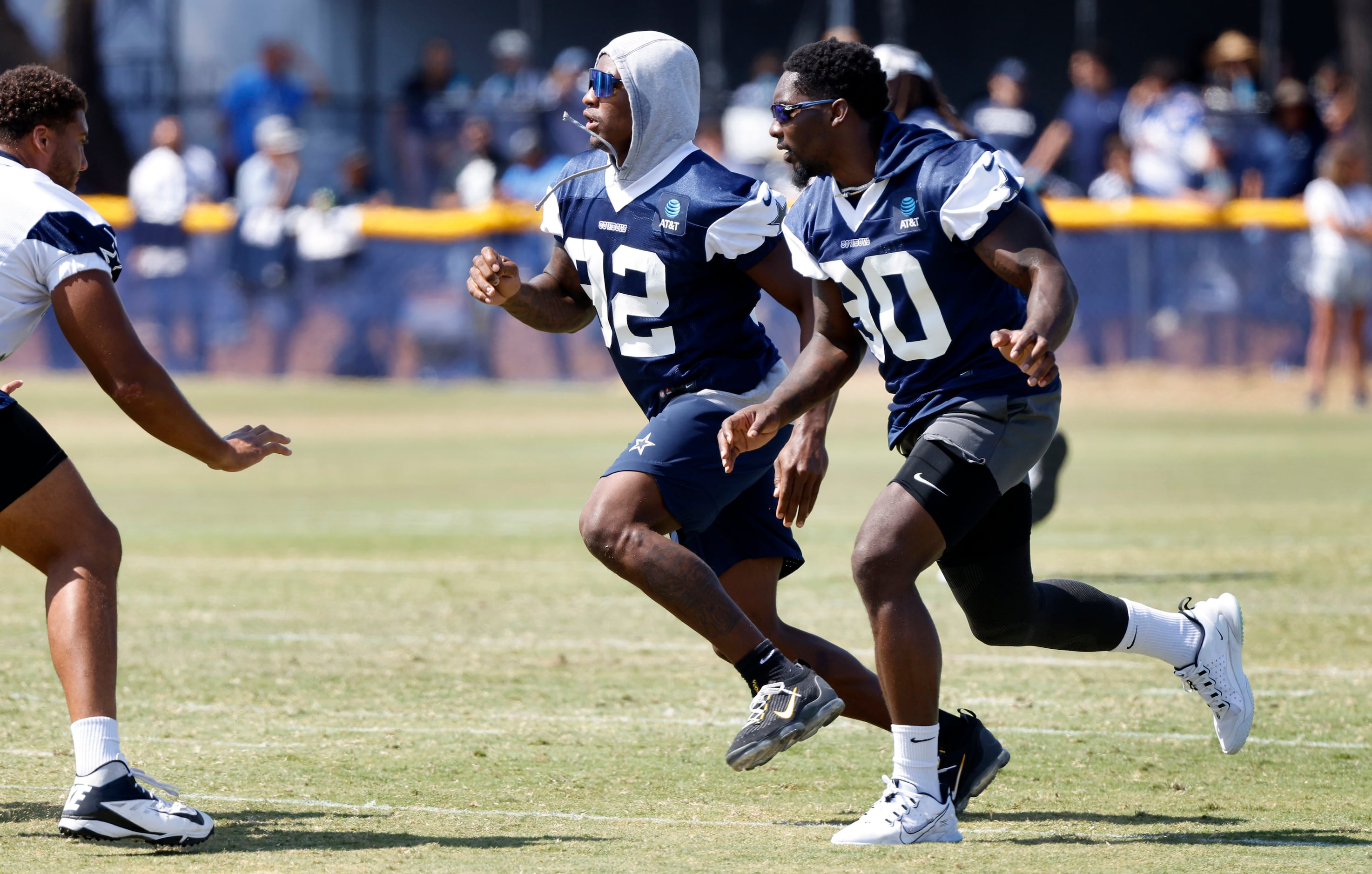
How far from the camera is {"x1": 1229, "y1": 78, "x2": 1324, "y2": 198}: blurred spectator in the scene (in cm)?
2277

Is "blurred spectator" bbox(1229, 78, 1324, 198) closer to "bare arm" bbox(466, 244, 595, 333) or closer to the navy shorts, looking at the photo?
"bare arm" bbox(466, 244, 595, 333)

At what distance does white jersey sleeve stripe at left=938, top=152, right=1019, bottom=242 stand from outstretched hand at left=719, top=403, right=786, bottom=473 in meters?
0.70

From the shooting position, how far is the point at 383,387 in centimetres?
2336

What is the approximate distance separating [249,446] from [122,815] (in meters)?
1.04

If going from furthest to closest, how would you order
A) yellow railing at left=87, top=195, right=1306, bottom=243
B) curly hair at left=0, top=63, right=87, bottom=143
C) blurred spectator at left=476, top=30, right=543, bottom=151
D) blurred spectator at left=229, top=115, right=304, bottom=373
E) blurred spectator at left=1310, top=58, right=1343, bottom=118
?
blurred spectator at left=476, top=30, right=543, bottom=151 → blurred spectator at left=1310, top=58, right=1343, bottom=118 → blurred spectator at left=229, top=115, right=304, bottom=373 → yellow railing at left=87, top=195, right=1306, bottom=243 → curly hair at left=0, top=63, right=87, bottom=143

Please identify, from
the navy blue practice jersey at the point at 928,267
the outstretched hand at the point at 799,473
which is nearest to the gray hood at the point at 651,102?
the navy blue practice jersey at the point at 928,267

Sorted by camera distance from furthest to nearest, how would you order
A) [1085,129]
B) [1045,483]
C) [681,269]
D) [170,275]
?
[170,275] → [1085,129] → [1045,483] → [681,269]

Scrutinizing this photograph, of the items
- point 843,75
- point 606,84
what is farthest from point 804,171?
point 606,84

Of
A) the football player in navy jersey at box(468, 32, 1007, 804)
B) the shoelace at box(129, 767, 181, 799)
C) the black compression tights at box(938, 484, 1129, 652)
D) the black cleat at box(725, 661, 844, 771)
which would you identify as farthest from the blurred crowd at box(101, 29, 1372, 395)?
the shoelace at box(129, 767, 181, 799)

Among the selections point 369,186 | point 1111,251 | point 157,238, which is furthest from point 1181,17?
point 157,238

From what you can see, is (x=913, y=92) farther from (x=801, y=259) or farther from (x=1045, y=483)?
(x=801, y=259)

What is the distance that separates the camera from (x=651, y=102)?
6.20 metres

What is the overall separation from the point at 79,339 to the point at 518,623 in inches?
170

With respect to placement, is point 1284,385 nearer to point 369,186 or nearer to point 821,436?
point 369,186
